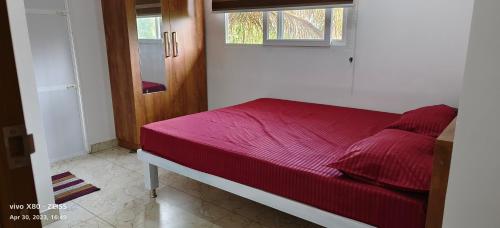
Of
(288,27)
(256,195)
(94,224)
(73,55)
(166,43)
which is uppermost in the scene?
(288,27)

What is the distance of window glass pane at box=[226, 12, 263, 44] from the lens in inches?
148

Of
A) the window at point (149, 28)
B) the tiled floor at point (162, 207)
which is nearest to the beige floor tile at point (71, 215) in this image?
the tiled floor at point (162, 207)

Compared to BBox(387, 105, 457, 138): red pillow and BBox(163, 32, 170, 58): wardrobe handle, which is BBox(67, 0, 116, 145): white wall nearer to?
BBox(163, 32, 170, 58): wardrobe handle

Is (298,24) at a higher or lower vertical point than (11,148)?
higher

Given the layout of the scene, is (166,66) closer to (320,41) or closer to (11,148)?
(320,41)

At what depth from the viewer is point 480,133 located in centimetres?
105

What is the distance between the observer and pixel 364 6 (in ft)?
9.82

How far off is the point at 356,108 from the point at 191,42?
2009mm

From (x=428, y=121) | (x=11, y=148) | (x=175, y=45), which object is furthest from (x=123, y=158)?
(x=11, y=148)

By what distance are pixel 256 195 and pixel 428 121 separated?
1.20 m

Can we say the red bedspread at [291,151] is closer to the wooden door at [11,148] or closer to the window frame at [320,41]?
the window frame at [320,41]

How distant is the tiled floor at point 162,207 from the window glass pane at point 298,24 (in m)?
1.75

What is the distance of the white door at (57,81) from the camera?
3195mm

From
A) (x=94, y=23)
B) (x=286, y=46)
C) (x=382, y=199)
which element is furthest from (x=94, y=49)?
(x=382, y=199)
